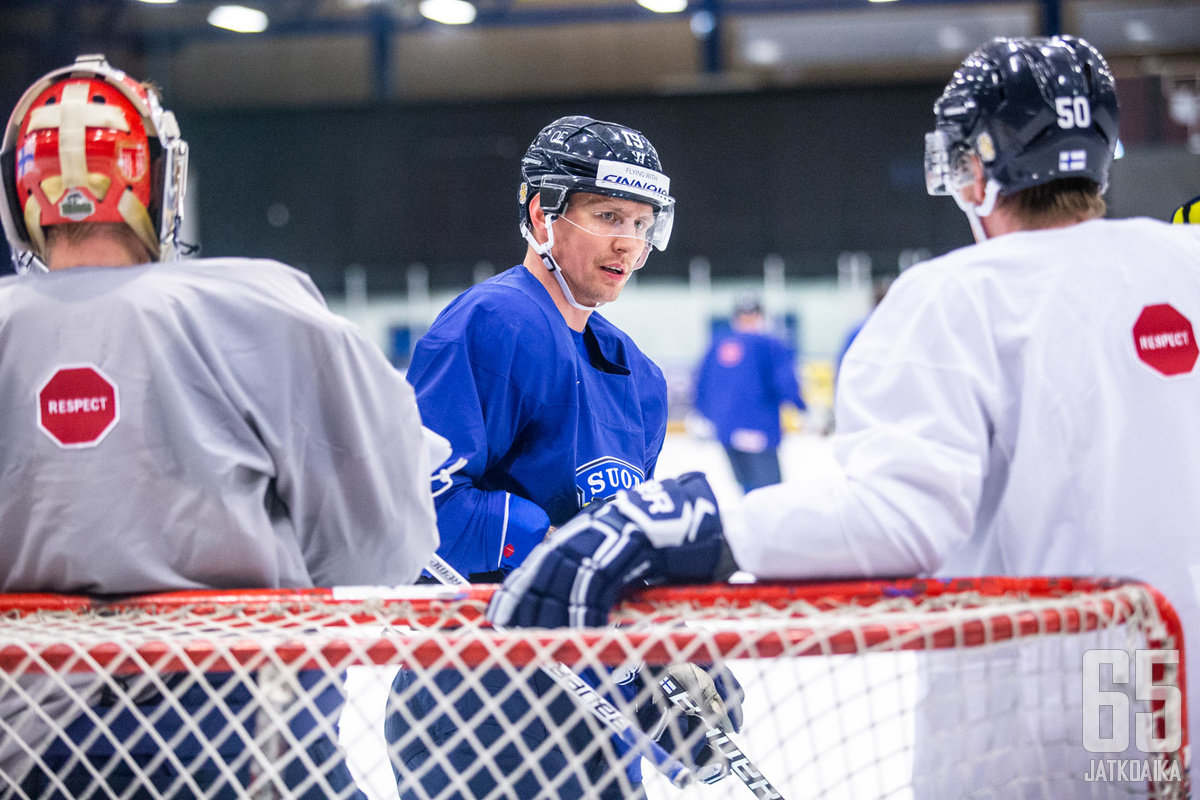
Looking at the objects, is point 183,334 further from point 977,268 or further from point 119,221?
point 977,268

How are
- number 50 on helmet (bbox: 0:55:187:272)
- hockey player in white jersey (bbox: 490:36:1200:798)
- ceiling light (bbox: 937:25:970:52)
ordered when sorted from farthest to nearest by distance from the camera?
1. ceiling light (bbox: 937:25:970:52)
2. number 50 on helmet (bbox: 0:55:187:272)
3. hockey player in white jersey (bbox: 490:36:1200:798)

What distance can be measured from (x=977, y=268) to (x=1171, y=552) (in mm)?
354

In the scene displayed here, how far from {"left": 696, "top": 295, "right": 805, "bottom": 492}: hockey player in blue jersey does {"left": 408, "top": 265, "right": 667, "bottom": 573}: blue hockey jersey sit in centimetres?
454

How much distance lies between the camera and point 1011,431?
3.97ft

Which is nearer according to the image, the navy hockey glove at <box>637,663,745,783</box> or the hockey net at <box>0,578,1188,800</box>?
the hockey net at <box>0,578,1188,800</box>

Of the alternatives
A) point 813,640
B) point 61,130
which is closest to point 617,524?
point 813,640

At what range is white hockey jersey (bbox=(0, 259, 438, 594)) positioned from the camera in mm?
1176

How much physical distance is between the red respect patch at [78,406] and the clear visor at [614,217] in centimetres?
106

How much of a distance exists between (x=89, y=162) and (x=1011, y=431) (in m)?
1.03

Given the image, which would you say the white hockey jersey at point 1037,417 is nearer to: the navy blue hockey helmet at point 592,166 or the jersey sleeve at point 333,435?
the jersey sleeve at point 333,435

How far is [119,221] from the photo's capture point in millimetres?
1272

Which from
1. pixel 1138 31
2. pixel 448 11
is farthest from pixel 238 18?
pixel 1138 31

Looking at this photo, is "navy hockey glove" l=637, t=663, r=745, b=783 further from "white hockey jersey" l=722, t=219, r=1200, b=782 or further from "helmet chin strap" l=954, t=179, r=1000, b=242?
"helmet chin strap" l=954, t=179, r=1000, b=242

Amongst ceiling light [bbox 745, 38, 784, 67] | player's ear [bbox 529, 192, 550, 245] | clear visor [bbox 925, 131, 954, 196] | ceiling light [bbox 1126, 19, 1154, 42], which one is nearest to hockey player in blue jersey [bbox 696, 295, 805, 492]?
player's ear [bbox 529, 192, 550, 245]
